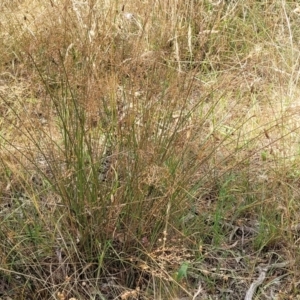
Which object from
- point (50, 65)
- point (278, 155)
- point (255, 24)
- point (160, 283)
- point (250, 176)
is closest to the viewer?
point (160, 283)

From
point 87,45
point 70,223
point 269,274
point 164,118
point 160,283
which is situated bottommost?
point 269,274

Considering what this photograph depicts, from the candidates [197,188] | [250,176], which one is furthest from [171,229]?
[250,176]

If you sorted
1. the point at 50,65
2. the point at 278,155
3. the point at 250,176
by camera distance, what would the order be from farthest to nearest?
1. the point at 278,155
2. the point at 250,176
3. the point at 50,65

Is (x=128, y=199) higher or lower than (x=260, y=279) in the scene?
higher

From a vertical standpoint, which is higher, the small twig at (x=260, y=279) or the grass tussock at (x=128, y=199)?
the grass tussock at (x=128, y=199)

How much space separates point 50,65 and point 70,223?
0.59 meters

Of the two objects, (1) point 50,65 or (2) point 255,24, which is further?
(2) point 255,24

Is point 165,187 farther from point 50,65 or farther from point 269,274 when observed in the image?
point 50,65

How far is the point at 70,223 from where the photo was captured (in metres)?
1.90

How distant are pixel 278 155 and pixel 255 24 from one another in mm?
1263

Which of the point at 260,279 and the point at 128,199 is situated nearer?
the point at 128,199

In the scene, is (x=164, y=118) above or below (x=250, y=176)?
above

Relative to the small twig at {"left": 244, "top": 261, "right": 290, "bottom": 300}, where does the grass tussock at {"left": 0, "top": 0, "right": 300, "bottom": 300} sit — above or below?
above

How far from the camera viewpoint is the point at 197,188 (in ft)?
6.64
